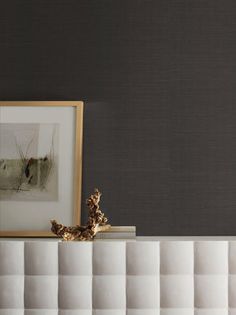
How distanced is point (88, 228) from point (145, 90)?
57 centimetres

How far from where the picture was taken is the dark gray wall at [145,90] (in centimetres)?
217

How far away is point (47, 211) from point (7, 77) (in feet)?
1.71

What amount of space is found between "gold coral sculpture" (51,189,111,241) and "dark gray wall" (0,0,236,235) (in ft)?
0.54

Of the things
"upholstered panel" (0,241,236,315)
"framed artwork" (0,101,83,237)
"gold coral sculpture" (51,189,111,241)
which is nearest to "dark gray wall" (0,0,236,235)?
"framed artwork" (0,101,83,237)

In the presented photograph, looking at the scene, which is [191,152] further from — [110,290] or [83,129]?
[110,290]

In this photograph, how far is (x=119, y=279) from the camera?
1.89m

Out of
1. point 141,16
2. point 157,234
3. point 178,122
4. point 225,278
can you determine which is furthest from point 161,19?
point 225,278

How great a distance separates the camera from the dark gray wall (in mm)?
2174

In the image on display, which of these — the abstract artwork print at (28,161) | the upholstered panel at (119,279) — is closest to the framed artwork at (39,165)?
the abstract artwork print at (28,161)

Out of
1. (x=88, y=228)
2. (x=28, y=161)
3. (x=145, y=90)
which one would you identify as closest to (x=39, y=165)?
(x=28, y=161)

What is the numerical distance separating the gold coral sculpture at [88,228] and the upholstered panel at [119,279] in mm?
64

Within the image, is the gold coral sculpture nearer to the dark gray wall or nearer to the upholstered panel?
the upholstered panel

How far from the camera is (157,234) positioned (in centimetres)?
217

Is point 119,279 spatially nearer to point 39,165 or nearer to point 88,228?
point 88,228
